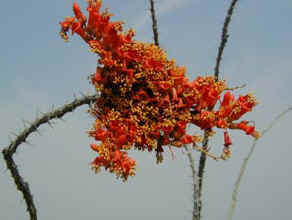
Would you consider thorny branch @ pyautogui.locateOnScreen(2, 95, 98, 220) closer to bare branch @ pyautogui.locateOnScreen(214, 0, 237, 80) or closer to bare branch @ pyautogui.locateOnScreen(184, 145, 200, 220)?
bare branch @ pyautogui.locateOnScreen(184, 145, 200, 220)

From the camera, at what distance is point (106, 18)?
2.29 m

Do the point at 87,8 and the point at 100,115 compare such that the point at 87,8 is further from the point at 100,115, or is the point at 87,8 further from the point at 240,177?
the point at 240,177

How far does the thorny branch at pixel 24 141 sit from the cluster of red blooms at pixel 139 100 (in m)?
0.17

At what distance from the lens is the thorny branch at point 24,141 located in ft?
8.18

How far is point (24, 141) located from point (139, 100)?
2.89 feet

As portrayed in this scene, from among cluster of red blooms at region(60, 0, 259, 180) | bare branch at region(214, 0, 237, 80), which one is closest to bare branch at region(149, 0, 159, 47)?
cluster of red blooms at region(60, 0, 259, 180)

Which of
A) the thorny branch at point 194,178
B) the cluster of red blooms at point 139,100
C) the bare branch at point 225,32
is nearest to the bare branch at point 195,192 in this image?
the thorny branch at point 194,178

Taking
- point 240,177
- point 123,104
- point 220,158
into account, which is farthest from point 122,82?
point 240,177

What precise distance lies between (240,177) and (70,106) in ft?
3.40

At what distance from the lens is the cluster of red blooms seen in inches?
85.1

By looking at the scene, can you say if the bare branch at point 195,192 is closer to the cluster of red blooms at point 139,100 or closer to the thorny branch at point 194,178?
the thorny branch at point 194,178

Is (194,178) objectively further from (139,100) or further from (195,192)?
(139,100)

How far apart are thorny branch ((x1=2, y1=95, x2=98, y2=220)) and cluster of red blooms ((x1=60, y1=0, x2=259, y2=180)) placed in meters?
0.17

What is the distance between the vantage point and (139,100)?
2.22m
